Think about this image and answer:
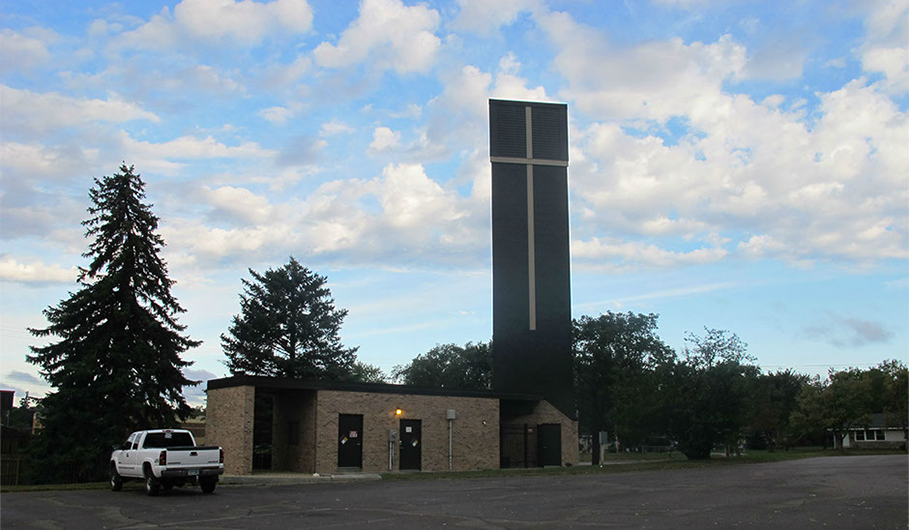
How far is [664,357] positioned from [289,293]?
27.3 m

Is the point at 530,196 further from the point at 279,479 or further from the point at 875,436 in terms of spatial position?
the point at 875,436

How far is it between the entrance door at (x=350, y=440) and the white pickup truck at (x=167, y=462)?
8.77 meters

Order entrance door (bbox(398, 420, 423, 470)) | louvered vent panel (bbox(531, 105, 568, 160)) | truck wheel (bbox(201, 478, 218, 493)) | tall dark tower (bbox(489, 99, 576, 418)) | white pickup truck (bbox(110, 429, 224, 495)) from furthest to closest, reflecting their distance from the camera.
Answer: louvered vent panel (bbox(531, 105, 568, 160)), tall dark tower (bbox(489, 99, 576, 418)), entrance door (bbox(398, 420, 423, 470)), truck wheel (bbox(201, 478, 218, 493)), white pickup truck (bbox(110, 429, 224, 495))

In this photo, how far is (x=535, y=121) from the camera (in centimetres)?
4484

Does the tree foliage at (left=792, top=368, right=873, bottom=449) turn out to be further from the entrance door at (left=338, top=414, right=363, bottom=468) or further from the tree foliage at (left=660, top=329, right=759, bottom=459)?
the entrance door at (left=338, top=414, right=363, bottom=468)

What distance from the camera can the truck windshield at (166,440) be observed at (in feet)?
72.5

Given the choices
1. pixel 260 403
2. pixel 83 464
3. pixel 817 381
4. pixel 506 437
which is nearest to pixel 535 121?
pixel 506 437

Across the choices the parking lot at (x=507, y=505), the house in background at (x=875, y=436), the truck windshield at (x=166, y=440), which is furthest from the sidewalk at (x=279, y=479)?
the house in background at (x=875, y=436)

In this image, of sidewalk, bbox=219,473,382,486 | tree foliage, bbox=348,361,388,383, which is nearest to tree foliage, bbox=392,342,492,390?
tree foliage, bbox=348,361,388,383

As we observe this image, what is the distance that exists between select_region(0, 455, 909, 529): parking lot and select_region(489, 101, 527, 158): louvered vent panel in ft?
79.3

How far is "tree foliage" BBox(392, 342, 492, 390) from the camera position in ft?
248

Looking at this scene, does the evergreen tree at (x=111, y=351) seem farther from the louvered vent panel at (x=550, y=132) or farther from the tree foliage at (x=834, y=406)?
the tree foliage at (x=834, y=406)

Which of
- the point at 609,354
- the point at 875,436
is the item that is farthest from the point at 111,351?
the point at 875,436

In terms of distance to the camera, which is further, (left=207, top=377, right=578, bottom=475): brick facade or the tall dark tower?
the tall dark tower
